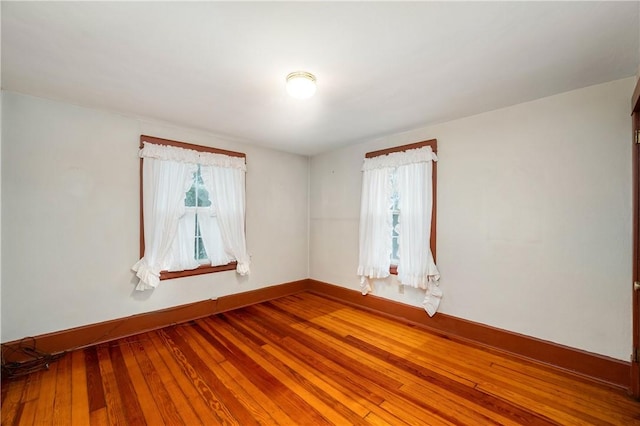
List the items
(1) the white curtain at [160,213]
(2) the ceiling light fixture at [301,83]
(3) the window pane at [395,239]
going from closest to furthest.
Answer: (2) the ceiling light fixture at [301,83], (1) the white curtain at [160,213], (3) the window pane at [395,239]

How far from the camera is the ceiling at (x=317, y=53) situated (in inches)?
55.0

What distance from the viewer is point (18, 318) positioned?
92.9 inches

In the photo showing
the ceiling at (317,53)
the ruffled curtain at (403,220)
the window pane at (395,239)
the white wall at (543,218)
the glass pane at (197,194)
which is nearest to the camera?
the ceiling at (317,53)

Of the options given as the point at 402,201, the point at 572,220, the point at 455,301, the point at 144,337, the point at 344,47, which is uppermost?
the point at 344,47

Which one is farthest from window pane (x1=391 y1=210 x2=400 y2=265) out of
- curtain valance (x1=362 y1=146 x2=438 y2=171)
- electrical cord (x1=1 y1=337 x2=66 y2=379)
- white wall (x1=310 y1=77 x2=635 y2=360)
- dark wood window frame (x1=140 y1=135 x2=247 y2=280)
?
electrical cord (x1=1 y1=337 x2=66 y2=379)

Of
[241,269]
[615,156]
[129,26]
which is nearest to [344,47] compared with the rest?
[129,26]

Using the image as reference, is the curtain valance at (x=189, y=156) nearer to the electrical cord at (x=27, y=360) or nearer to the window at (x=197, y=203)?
the window at (x=197, y=203)

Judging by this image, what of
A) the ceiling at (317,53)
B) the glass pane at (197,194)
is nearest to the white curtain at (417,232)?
the ceiling at (317,53)

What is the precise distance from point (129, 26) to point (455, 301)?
3739 millimetres

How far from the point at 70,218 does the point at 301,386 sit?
2842mm

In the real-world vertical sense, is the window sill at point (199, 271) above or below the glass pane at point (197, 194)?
below

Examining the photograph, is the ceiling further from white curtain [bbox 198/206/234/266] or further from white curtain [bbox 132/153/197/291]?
white curtain [bbox 198/206/234/266]

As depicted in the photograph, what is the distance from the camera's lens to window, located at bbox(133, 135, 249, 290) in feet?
9.94

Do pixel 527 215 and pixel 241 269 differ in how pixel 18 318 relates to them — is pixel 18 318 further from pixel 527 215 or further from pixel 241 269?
pixel 527 215
